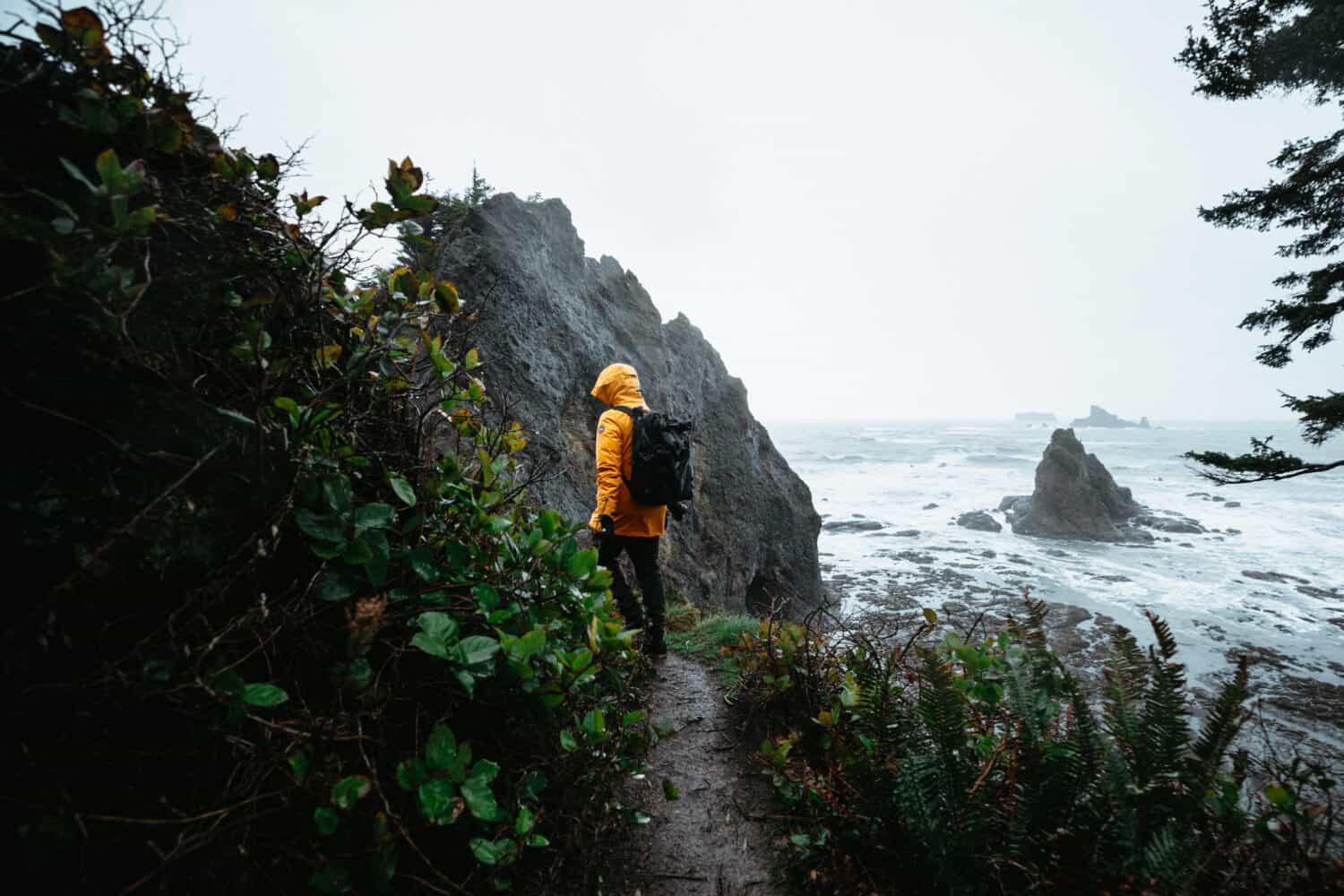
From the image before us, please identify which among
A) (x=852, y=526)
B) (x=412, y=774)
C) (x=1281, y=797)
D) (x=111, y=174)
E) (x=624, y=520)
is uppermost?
(x=111, y=174)

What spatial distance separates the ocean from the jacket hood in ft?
10.6

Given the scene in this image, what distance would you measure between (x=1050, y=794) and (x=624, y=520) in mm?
2797

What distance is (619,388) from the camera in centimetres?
409

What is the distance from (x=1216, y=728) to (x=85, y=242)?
117 inches

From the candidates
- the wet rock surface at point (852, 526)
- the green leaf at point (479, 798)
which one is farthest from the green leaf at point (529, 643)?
the wet rock surface at point (852, 526)

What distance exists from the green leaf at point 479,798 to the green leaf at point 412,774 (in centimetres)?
10

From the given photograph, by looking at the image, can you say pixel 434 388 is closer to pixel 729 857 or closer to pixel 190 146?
pixel 190 146

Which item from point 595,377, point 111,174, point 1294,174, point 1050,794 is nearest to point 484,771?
point 111,174

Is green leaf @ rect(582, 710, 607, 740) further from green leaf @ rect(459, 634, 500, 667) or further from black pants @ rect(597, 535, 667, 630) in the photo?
black pants @ rect(597, 535, 667, 630)

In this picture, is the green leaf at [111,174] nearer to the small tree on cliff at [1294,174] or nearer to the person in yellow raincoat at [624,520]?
the person in yellow raincoat at [624,520]

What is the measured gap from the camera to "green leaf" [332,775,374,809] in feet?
3.41

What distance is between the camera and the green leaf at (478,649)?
4.31 feet

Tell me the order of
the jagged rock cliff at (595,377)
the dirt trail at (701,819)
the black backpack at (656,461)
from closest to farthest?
the dirt trail at (701,819) → the black backpack at (656,461) → the jagged rock cliff at (595,377)

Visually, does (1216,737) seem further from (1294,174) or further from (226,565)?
(1294,174)
